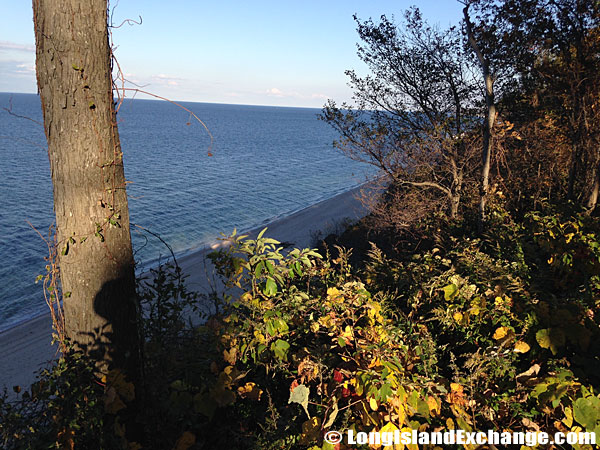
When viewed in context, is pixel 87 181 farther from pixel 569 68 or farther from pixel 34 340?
pixel 34 340

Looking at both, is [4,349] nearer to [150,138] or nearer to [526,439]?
[526,439]

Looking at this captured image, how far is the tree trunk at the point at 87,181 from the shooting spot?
2770 mm

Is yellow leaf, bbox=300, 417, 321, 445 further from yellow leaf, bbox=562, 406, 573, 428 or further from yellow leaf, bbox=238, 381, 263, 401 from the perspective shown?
yellow leaf, bbox=562, 406, 573, 428

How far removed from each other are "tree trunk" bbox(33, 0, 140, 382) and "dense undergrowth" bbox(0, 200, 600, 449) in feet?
0.93

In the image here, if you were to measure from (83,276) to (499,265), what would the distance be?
447 centimetres

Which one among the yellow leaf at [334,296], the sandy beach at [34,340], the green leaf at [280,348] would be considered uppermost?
the yellow leaf at [334,296]

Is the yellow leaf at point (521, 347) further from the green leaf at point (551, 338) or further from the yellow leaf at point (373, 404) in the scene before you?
the yellow leaf at point (373, 404)

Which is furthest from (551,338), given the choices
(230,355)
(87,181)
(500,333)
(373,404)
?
(87,181)

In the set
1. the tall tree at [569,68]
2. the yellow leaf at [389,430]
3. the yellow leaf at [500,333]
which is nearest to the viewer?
the yellow leaf at [389,430]

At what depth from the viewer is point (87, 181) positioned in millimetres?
2896

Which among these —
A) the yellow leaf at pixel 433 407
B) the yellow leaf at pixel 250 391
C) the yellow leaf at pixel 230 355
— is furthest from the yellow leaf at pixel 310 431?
the yellow leaf at pixel 230 355

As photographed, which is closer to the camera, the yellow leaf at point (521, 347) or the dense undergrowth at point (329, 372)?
the dense undergrowth at point (329, 372)

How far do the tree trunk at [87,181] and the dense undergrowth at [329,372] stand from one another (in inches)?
11.2

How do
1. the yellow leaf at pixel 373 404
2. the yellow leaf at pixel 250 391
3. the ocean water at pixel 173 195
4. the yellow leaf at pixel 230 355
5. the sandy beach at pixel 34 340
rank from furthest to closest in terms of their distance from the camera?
1. the ocean water at pixel 173 195
2. the sandy beach at pixel 34 340
3. the yellow leaf at pixel 230 355
4. the yellow leaf at pixel 250 391
5. the yellow leaf at pixel 373 404
